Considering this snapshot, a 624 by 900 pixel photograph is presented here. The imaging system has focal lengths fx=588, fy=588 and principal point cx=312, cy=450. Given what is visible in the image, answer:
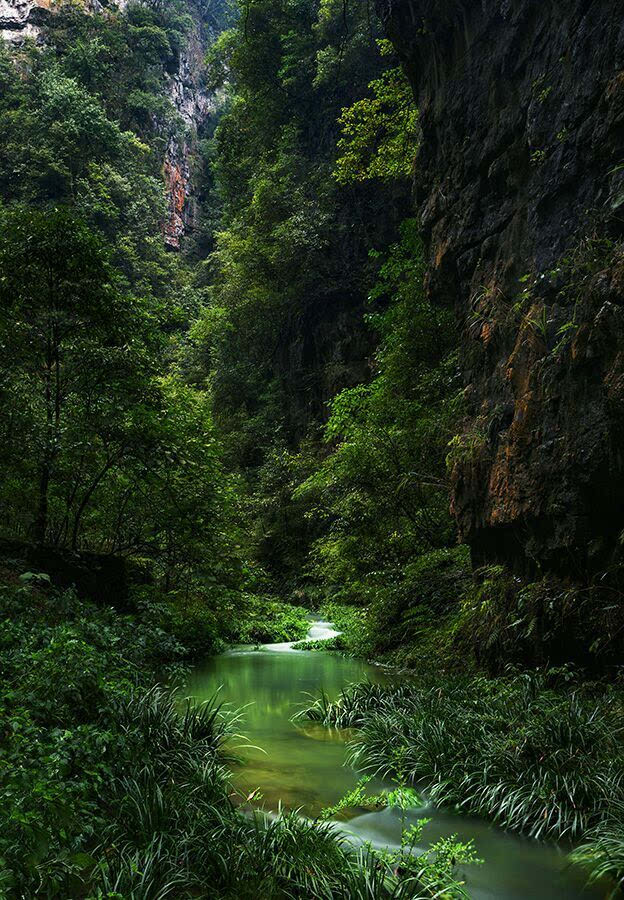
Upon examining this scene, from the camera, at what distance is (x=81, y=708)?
5.02m

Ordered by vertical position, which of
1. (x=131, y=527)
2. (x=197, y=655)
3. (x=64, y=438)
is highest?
(x=64, y=438)

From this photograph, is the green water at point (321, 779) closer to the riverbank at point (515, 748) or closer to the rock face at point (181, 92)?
the riverbank at point (515, 748)

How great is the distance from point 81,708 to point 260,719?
3230 mm

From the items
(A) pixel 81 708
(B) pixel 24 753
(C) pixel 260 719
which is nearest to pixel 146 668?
(C) pixel 260 719

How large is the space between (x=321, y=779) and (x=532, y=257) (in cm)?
719

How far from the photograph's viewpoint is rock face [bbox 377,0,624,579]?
6.76 meters

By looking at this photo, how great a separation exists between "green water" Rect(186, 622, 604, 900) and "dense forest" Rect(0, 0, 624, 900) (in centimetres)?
16

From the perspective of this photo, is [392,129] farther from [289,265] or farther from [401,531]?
[401,531]

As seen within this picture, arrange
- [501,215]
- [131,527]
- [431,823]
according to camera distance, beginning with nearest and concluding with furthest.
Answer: [431,823], [501,215], [131,527]

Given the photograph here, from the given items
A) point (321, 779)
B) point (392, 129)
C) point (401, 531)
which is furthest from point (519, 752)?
point (392, 129)

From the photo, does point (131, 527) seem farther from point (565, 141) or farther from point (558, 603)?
point (565, 141)

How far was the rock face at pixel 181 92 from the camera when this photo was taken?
36469mm

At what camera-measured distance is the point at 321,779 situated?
5.47 m

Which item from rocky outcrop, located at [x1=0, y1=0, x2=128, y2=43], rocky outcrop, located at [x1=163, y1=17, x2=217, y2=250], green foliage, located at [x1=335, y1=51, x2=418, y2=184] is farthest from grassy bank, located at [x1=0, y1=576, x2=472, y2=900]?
rocky outcrop, located at [x1=0, y1=0, x2=128, y2=43]
